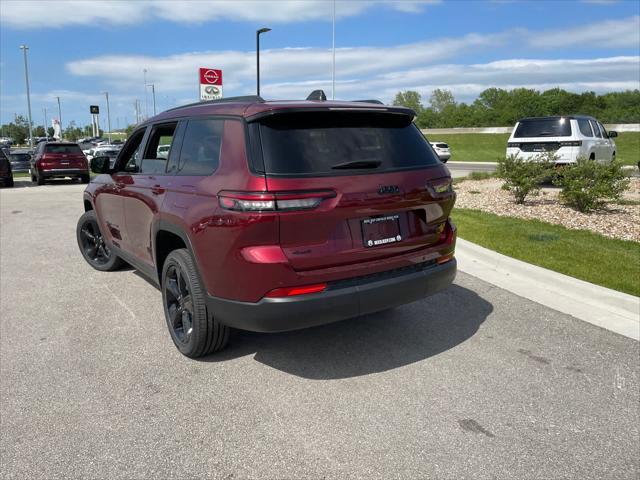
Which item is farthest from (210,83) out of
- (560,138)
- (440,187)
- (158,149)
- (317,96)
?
(440,187)

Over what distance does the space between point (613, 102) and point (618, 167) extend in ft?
289

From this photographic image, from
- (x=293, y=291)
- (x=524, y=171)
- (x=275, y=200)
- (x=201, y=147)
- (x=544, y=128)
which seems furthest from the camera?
(x=544, y=128)

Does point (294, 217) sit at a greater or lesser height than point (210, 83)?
lesser

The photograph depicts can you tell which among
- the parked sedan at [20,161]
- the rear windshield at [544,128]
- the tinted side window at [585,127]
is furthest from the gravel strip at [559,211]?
the parked sedan at [20,161]

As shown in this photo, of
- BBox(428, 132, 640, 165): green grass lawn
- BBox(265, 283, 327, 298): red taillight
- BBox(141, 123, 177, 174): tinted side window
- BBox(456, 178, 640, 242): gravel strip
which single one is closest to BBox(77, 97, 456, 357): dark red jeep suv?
BBox(265, 283, 327, 298): red taillight

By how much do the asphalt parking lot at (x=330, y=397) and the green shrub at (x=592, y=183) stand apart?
4.82 m

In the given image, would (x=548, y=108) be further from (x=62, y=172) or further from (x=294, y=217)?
(x=294, y=217)

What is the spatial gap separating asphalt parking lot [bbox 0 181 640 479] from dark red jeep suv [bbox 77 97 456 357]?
0.49 metres

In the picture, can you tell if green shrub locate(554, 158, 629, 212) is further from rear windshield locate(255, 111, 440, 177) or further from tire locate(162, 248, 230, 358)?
tire locate(162, 248, 230, 358)

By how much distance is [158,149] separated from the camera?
15.0ft

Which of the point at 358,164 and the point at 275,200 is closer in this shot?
the point at 275,200

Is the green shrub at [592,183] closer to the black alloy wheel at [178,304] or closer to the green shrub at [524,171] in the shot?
the green shrub at [524,171]

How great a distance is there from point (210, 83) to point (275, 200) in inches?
512

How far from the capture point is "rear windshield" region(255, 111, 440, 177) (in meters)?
3.13
